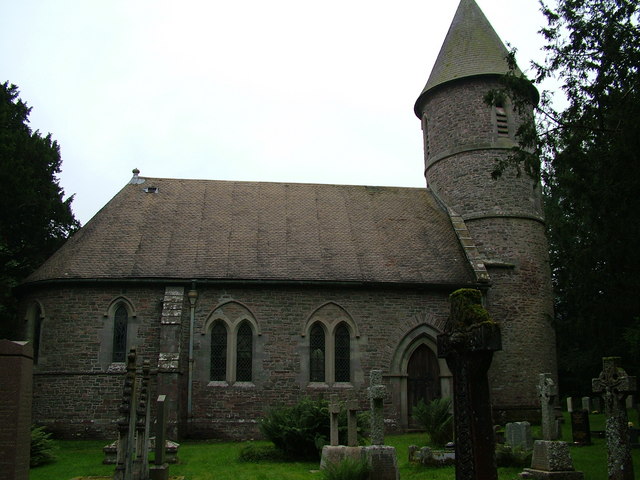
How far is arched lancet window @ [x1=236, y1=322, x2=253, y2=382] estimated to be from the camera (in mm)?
19922

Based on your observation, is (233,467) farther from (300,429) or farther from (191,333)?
(191,333)

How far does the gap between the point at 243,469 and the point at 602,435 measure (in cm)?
1031

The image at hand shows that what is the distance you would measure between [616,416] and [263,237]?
13.7m

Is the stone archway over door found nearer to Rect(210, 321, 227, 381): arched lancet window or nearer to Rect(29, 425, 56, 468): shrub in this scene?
Rect(210, 321, 227, 381): arched lancet window

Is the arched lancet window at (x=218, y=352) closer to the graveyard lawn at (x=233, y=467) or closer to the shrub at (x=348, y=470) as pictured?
the graveyard lawn at (x=233, y=467)

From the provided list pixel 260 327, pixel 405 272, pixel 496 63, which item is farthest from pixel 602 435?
pixel 496 63

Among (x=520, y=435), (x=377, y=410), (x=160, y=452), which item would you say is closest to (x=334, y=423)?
(x=377, y=410)

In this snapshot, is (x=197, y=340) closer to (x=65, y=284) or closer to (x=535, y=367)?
(x=65, y=284)

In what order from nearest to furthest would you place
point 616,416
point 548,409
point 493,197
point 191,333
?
1. point 616,416
2. point 548,409
3. point 191,333
4. point 493,197

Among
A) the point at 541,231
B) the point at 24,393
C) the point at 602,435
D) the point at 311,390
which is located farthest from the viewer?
the point at 541,231

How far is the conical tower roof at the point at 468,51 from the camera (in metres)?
24.3

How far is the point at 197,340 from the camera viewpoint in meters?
19.8

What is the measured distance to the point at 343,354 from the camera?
20312mm

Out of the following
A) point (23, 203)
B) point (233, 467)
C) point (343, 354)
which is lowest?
point (233, 467)
